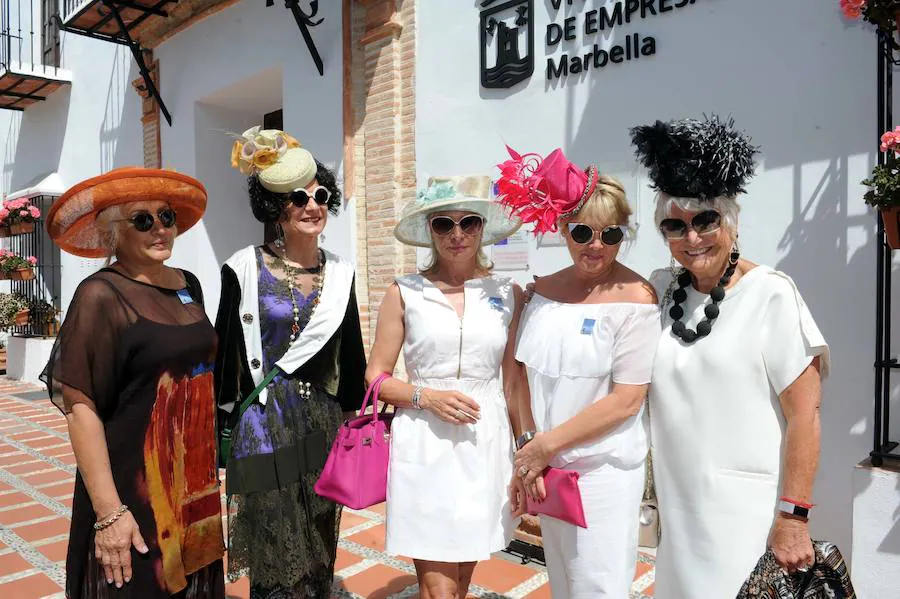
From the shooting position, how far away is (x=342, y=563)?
3.77 m

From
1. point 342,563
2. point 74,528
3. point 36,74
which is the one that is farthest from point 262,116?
point 74,528

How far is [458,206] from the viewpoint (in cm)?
242

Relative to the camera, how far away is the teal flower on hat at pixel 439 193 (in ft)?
8.14

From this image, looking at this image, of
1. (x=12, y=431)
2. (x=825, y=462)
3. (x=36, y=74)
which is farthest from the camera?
(x=36, y=74)

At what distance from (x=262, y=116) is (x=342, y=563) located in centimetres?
707

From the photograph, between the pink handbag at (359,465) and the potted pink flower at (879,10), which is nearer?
the pink handbag at (359,465)

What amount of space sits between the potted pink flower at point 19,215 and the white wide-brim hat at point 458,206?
9.05 m

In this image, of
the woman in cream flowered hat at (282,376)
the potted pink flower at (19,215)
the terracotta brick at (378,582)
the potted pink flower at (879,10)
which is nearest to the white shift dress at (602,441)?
the woman in cream flowered hat at (282,376)

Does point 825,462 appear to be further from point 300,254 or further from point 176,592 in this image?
point 176,592

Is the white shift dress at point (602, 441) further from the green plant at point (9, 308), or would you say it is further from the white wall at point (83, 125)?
the green plant at point (9, 308)

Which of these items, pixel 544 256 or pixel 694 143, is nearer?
pixel 694 143

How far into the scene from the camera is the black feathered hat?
6.53ft

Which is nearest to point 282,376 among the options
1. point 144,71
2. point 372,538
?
point 372,538

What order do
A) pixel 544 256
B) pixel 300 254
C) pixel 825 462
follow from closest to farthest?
pixel 300 254
pixel 825 462
pixel 544 256
